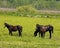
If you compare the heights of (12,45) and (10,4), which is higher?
(12,45)

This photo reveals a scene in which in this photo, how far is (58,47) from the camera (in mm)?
18859

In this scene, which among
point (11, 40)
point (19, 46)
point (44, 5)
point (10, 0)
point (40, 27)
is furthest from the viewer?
point (10, 0)

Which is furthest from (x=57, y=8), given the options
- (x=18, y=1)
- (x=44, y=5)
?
(x=18, y=1)

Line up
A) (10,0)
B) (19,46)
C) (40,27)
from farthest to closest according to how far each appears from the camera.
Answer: (10,0)
(40,27)
(19,46)

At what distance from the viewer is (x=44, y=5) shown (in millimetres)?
87125

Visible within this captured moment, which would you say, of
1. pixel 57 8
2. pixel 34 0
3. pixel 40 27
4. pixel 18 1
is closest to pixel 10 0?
pixel 18 1

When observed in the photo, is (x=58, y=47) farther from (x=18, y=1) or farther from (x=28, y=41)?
(x=18, y=1)

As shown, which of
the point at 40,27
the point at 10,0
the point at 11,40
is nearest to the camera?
the point at 11,40

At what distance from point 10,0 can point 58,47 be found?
246 feet

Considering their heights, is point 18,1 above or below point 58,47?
below

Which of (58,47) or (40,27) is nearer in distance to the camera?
(58,47)

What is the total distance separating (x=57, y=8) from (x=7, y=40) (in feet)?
221

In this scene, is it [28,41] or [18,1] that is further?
[18,1]

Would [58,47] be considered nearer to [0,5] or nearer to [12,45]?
[12,45]
